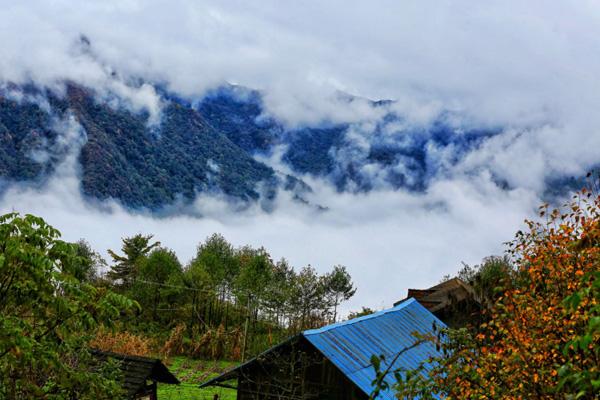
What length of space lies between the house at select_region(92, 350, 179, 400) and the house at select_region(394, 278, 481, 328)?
16112mm

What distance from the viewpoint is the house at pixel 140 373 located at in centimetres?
1683

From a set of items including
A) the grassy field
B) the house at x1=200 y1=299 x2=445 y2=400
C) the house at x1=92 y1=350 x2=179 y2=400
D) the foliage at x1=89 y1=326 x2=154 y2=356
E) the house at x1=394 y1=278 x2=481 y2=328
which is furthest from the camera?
the house at x1=394 y1=278 x2=481 y2=328

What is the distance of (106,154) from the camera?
184250mm

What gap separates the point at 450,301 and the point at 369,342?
56.3ft

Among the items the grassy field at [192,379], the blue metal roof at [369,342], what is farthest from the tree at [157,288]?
the blue metal roof at [369,342]

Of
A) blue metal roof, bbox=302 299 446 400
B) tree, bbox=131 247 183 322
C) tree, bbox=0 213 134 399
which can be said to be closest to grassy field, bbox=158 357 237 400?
blue metal roof, bbox=302 299 446 400

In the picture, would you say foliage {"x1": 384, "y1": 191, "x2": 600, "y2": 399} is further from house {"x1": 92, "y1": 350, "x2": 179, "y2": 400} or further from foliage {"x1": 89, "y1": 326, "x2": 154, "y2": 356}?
foliage {"x1": 89, "y1": 326, "x2": 154, "y2": 356}

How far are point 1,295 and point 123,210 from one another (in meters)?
194

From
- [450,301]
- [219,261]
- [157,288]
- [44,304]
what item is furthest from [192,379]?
[219,261]

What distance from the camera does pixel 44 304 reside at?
846 centimetres

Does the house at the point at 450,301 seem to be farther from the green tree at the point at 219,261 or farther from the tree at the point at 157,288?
the green tree at the point at 219,261

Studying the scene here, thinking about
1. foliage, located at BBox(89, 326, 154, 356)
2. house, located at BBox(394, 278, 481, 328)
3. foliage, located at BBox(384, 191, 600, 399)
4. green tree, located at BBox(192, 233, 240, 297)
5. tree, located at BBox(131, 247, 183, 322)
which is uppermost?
green tree, located at BBox(192, 233, 240, 297)

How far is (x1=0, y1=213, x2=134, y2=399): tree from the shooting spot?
7641 mm

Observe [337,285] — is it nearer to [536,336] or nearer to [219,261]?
[219,261]
